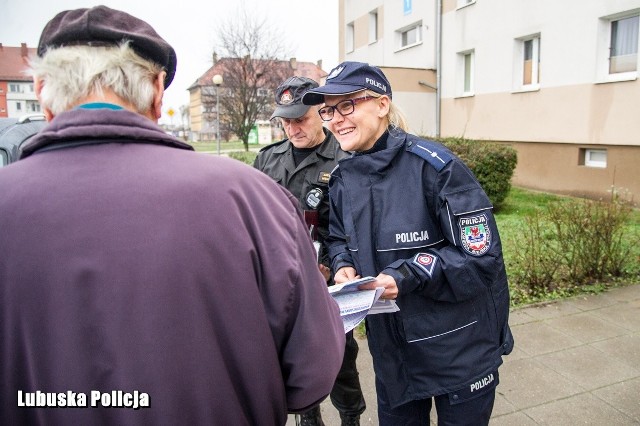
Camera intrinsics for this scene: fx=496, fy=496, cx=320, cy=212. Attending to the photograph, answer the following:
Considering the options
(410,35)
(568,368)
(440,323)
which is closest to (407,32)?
(410,35)

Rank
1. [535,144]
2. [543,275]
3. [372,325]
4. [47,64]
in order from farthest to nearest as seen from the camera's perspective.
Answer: [535,144] → [543,275] → [372,325] → [47,64]

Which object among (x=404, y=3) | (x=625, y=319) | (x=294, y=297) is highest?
(x=404, y=3)

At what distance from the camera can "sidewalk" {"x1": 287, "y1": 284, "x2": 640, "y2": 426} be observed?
311 cm

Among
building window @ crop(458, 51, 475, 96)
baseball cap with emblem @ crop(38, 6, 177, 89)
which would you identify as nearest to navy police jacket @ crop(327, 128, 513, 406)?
baseball cap with emblem @ crop(38, 6, 177, 89)

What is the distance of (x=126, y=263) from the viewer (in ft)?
3.17

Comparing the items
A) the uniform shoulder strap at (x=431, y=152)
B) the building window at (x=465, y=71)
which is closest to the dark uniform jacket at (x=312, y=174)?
the uniform shoulder strap at (x=431, y=152)

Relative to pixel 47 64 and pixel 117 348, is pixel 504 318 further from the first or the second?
pixel 47 64

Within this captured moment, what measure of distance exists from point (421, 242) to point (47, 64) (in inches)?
55.1

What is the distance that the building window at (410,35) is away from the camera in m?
18.7

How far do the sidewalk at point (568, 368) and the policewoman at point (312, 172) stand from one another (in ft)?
0.90

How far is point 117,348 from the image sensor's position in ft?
3.23

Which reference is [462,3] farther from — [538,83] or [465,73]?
[538,83]

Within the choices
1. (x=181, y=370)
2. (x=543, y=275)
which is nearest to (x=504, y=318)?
(x=181, y=370)

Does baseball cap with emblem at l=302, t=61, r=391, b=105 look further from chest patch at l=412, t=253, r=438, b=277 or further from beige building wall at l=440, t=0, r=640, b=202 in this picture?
beige building wall at l=440, t=0, r=640, b=202
